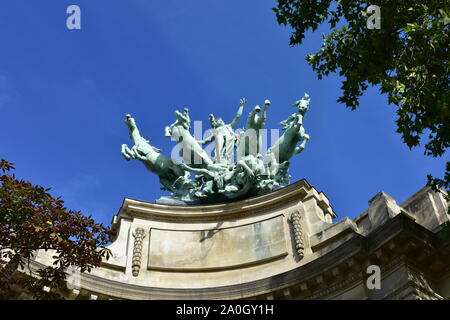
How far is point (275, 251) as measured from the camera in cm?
1806

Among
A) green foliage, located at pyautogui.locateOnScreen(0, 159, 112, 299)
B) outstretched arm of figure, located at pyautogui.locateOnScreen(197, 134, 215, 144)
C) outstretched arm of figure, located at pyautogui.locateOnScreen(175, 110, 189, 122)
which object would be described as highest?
outstretched arm of figure, located at pyautogui.locateOnScreen(175, 110, 189, 122)

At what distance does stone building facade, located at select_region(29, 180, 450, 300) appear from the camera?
15.0m

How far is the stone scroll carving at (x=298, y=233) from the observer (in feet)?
57.4

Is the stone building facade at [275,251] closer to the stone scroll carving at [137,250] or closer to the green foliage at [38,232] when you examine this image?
the stone scroll carving at [137,250]

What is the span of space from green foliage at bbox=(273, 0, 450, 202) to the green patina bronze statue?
26.9 ft

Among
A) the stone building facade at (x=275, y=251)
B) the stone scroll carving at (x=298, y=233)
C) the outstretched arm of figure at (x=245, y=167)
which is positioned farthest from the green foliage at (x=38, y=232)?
the outstretched arm of figure at (x=245, y=167)

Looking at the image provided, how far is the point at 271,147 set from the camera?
21.3 m

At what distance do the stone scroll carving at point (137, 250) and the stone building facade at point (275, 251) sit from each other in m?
0.03

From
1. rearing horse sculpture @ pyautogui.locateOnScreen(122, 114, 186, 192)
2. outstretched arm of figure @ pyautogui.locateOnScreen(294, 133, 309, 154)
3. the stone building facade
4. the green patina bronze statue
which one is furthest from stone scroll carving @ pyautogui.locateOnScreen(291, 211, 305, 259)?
rearing horse sculpture @ pyautogui.locateOnScreen(122, 114, 186, 192)

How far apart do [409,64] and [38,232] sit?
7.35 metres

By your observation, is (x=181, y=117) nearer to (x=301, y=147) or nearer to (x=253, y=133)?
(x=253, y=133)

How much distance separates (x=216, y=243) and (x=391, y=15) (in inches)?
384

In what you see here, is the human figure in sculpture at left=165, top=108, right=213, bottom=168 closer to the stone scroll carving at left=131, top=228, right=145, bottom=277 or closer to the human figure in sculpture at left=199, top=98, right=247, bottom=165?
the human figure in sculpture at left=199, top=98, right=247, bottom=165
